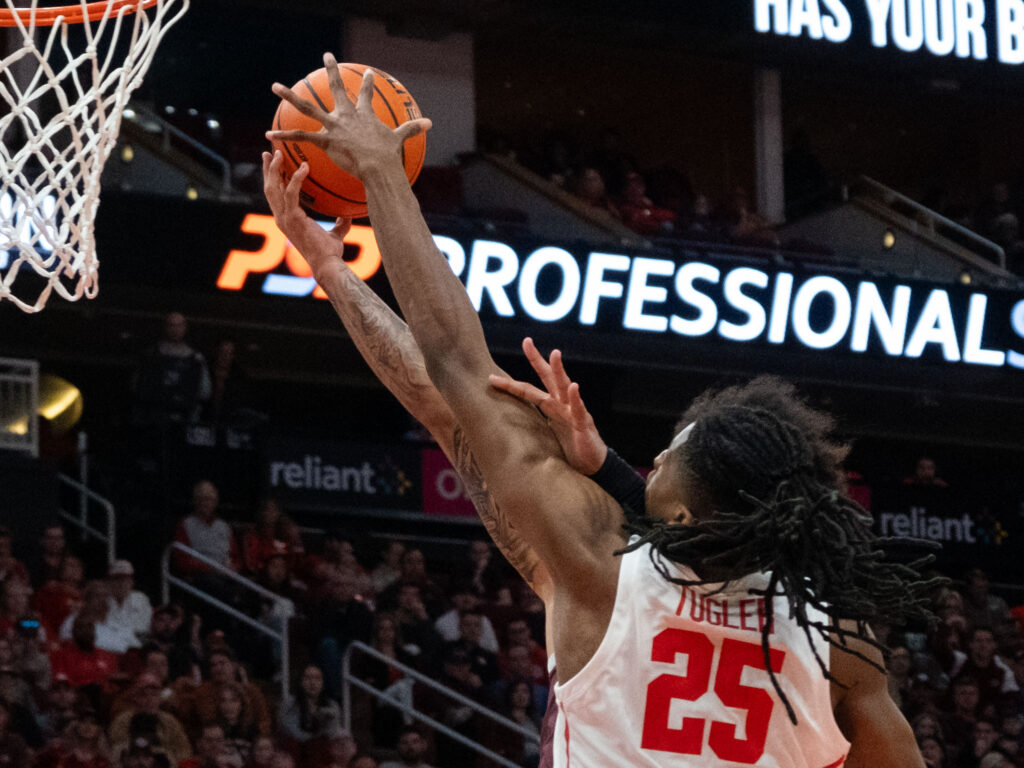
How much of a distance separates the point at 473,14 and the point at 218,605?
6184 millimetres

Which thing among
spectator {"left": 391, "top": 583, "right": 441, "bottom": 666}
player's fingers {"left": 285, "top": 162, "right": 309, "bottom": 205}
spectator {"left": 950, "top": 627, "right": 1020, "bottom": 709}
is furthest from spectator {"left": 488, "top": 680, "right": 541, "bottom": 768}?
player's fingers {"left": 285, "top": 162, "right": 309, "bottom": 205}

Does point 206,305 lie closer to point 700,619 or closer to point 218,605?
point 218,605

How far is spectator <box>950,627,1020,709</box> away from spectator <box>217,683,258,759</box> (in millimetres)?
4650

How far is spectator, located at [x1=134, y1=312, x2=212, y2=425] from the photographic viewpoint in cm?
1024

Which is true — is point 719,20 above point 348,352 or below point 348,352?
above

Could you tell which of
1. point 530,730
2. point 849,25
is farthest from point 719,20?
point 530,730

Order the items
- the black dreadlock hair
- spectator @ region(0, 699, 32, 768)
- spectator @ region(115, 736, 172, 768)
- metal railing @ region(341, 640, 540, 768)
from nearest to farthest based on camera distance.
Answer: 1. the black dreadlock hair
2. spectator @ region(0, 699, 32, 768)
3. spectator @ region(115, 736, 172, 768)
4. metal railing @ region(341, 640, 540, 768)

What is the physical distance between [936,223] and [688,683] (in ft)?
39.1

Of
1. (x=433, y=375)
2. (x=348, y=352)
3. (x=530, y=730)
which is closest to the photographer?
(x=433, y=375)

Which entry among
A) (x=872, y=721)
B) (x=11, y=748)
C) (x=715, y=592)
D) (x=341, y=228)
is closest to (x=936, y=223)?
(x=11, y=748)

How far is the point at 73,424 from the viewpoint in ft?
39.5

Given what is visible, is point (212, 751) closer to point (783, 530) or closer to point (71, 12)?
point (71, 12)

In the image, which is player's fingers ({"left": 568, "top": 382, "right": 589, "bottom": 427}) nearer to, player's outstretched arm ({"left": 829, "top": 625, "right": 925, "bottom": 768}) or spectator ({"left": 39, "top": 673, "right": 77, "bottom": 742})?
player's outstretched arm ({"left": 829, "top": 625, "right": 925, "bottom": 768})

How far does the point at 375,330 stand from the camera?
302 centimetres
